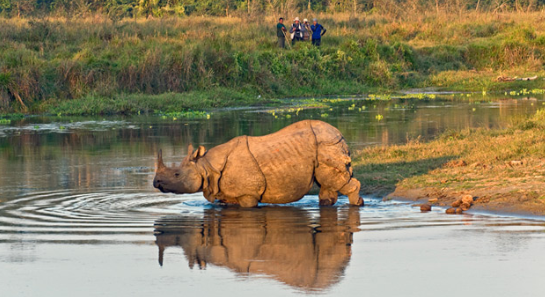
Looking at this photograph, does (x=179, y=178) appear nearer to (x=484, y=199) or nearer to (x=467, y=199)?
(x=467, y=199)

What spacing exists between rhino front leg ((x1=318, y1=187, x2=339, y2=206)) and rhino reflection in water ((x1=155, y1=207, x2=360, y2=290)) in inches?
7.7

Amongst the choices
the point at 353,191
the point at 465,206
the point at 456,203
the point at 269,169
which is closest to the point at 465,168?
the point at 456,203

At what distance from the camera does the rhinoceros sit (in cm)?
1055

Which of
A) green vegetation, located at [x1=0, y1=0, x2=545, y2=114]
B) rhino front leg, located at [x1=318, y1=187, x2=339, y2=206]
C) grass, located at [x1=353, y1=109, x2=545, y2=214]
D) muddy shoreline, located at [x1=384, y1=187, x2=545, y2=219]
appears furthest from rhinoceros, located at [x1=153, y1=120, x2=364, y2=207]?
green vegetation, located at [x1=0, y1=0, x2=545, y2=114]

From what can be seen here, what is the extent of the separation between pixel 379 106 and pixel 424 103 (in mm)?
1669

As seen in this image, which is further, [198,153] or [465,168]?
[465,168]

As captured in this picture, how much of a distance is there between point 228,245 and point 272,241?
465 millimetres

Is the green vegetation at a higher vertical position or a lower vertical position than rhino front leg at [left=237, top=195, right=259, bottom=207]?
higher

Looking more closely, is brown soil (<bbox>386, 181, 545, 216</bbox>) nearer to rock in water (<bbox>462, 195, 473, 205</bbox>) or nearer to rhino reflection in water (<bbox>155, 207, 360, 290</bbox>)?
rock in water (<bbox>462, 195, 473, 205</bbox>)

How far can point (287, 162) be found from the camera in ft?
34.6

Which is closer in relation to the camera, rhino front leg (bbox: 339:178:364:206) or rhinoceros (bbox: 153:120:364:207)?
rhinoceros (bbox: 153:120:364:207)

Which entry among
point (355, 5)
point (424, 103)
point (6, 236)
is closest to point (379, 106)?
point (424, 103)

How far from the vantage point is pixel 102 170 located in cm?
1488

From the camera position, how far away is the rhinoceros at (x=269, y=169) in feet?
34.6
